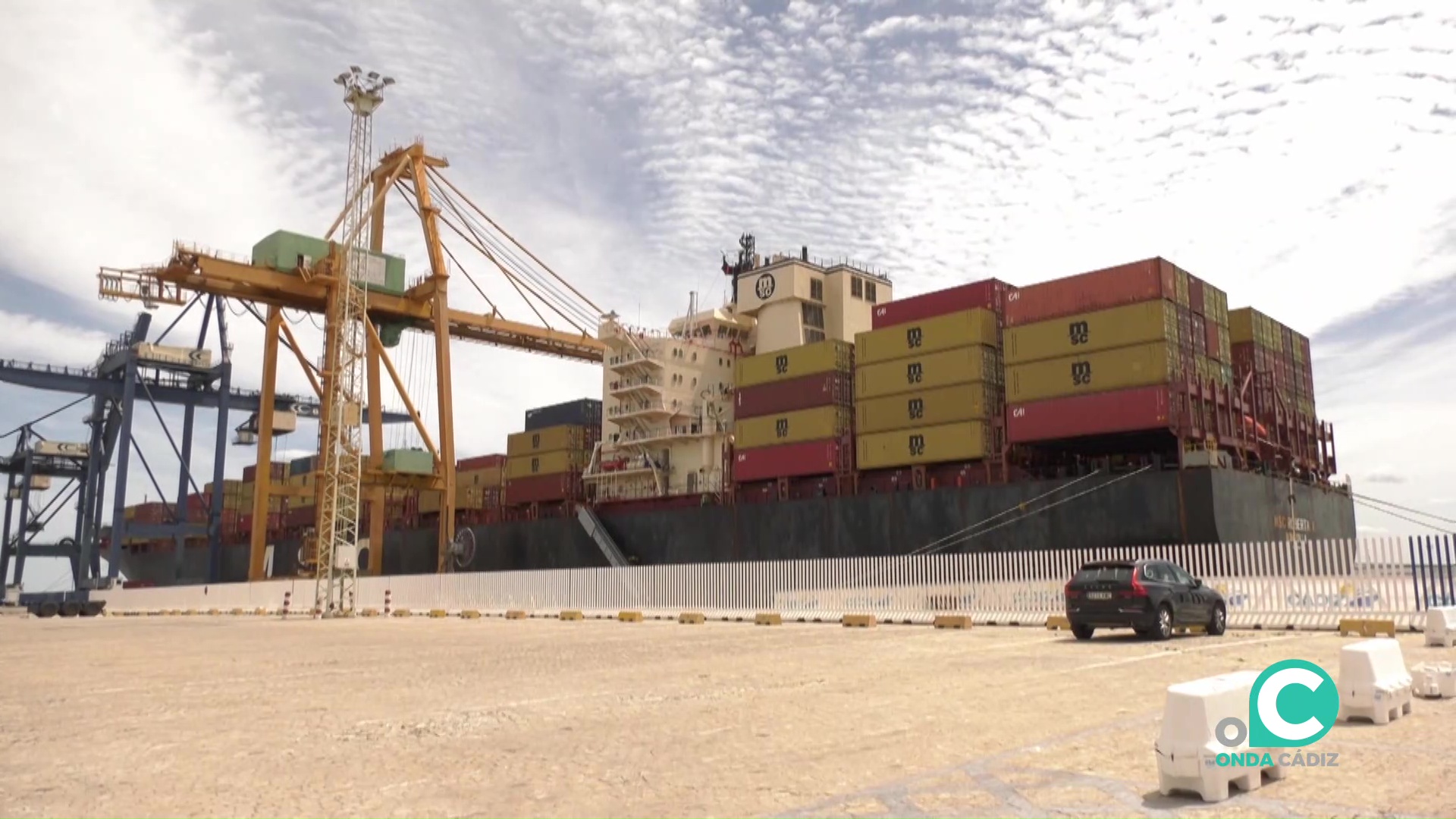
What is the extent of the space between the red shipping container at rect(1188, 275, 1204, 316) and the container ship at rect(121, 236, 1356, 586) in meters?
0.13

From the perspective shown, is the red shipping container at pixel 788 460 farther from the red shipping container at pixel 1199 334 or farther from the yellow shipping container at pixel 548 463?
the yellow shipping container at pixel 548 463

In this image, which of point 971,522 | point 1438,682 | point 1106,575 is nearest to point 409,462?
point 971,522

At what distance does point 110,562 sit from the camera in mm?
57594

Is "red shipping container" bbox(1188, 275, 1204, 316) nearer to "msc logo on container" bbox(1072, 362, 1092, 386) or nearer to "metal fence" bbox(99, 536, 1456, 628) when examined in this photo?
"msc logo on container" bbox(1072, 362, 1092, 386)

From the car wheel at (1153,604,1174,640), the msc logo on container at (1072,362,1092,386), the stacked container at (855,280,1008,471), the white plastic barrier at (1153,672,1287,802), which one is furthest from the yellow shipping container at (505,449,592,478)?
the white plastic barrier at (1153,672,1287,802)

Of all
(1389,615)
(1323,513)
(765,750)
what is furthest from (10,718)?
(1323,513)

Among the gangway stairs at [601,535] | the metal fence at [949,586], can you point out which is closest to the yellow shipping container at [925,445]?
the metal fence at [949,586]

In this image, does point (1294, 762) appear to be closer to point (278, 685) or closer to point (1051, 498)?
point (278, 685)

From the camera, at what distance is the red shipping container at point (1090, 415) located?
31.2 metres

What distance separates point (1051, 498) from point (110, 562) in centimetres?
5251

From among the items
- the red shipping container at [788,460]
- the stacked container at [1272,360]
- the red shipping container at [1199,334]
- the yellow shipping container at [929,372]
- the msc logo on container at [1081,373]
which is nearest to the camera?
the msc logo on container at [1081,373]

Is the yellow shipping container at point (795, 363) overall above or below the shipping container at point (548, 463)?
above

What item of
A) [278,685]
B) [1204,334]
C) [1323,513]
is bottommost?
[278,685]

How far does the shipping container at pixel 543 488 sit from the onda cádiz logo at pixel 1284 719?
4931cm
